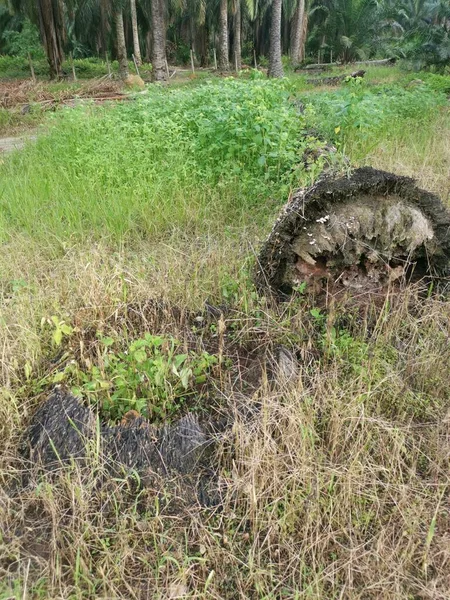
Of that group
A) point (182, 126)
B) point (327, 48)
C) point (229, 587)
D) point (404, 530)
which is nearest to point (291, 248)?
point (404, 530)

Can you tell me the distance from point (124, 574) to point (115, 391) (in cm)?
80

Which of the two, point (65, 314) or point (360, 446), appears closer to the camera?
point (360, 446)

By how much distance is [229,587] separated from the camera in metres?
1.55

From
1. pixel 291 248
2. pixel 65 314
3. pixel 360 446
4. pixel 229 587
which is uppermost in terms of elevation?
pixel 291 248

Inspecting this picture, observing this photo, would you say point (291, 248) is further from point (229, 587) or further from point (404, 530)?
point (229, 587)

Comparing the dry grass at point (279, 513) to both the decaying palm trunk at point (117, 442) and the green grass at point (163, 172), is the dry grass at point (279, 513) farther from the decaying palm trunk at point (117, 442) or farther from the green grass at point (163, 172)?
the green grass at point (163, 172)

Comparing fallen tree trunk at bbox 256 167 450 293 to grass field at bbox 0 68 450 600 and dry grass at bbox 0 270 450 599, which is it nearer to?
grass field at bbox 0 68 450 600

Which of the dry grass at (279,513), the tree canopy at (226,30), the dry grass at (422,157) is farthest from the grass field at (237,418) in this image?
the tree canopy at (226,30)

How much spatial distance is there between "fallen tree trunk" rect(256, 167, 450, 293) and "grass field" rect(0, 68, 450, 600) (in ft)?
0.60

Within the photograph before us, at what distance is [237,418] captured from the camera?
2.02 meters

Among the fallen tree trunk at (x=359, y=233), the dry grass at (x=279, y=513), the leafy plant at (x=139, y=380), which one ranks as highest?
the fallen tree trunk at (x=359, y=233)

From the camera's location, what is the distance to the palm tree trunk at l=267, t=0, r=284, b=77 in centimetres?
1605

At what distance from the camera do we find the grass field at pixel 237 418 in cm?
157

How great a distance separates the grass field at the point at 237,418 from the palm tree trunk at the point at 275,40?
14.2 m
